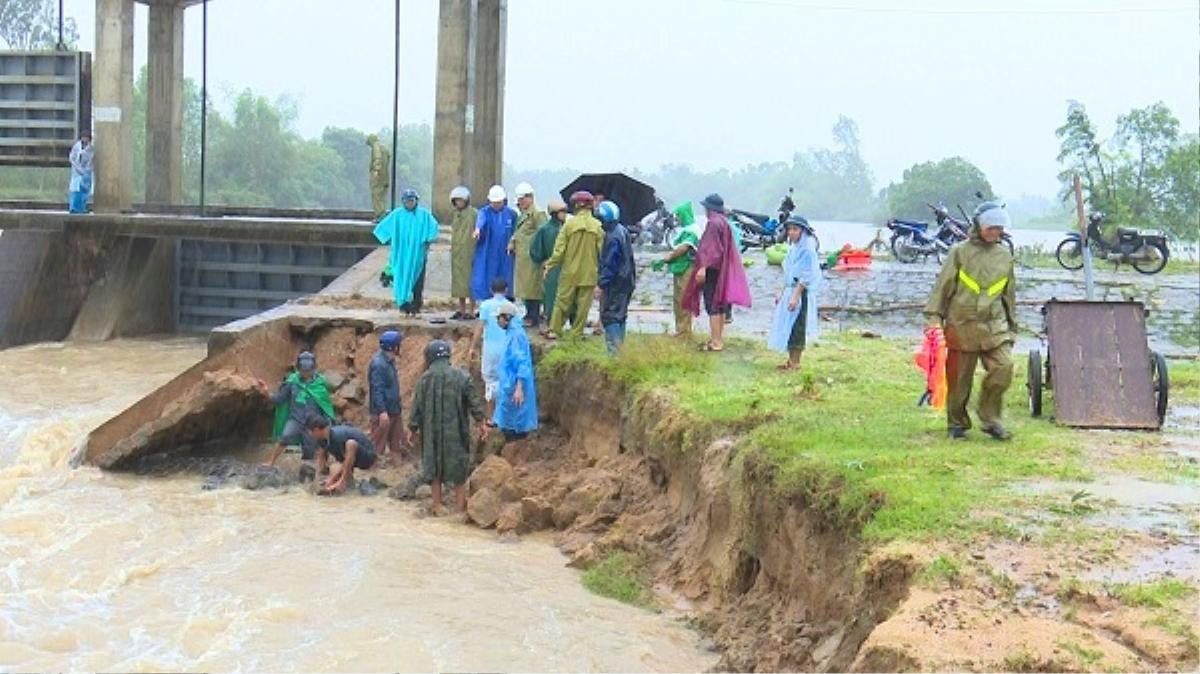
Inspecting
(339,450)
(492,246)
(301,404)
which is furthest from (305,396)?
(492,246)

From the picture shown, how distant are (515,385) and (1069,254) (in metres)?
14.4

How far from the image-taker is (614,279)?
12695mm

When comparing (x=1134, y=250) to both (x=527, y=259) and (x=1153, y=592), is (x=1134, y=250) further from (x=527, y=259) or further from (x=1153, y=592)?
(x=1153, y=592)

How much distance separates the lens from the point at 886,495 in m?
7.18

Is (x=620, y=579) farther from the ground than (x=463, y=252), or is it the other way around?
(x=463, y=252)

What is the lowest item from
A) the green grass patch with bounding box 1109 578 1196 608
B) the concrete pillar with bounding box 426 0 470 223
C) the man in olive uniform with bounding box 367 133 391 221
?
the green grass patch with bounding box 1109 578 1196 608

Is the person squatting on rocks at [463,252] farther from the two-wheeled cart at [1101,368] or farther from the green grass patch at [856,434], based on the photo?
the two-wheeled cart at [1101,368]

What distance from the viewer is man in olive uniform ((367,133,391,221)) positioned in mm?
18891

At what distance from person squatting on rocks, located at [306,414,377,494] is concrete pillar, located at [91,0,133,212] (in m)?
10.5

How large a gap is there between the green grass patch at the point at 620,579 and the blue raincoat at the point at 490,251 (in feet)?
17.2

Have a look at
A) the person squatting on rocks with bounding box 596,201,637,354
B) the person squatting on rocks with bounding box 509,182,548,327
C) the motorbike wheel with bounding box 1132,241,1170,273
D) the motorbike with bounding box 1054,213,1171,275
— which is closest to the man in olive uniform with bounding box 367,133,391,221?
the person squatting on rocks with bounding box 509,182,548,327

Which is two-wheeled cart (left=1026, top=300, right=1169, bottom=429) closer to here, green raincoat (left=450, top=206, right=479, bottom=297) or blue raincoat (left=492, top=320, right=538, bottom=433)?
blue raincoat (left=492, top=320, right=538, bottom=433)

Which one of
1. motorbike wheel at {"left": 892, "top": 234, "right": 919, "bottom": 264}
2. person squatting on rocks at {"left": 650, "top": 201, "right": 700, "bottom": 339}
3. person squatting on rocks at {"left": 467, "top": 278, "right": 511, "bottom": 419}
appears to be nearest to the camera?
person squatting on rocks at {"left": 467, "top": 278, "right": 511, "bottom": 419}

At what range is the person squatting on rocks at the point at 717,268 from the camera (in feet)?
41.4
